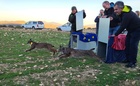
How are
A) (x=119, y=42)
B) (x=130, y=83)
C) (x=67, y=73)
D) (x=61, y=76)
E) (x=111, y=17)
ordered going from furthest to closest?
(x=111, y=17) → (x=119, y=42) → (x=67, y=73) → (x=61, y=76) → (x=130, y=83)

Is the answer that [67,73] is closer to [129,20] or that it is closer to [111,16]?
[129,20]

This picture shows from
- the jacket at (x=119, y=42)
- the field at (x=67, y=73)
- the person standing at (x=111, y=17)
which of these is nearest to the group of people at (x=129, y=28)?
the jacket at (x=119, y=42)

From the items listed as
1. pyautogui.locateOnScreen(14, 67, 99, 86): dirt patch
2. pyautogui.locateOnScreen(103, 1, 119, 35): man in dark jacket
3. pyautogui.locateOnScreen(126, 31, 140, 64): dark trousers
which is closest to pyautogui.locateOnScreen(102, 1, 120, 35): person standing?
pyautogui.locateOnScreen(103, 1, 119, 35): man in dark jacket

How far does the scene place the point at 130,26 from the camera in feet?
35.2

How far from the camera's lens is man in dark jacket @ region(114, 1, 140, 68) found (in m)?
10.5

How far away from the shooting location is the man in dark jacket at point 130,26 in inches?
414

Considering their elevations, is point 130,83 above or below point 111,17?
below

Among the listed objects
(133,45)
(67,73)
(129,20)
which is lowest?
(67,73)

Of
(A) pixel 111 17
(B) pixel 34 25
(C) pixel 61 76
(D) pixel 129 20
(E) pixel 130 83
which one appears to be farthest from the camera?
(B) pixel 34 25

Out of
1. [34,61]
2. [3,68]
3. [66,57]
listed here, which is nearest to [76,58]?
[66,57]

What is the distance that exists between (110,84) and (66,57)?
367cm

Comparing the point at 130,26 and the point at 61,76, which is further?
the point at 130,26

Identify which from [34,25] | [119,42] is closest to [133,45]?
[119,42]

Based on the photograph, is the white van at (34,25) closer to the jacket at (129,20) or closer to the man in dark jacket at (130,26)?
the man in dark jacket at (130,26)
